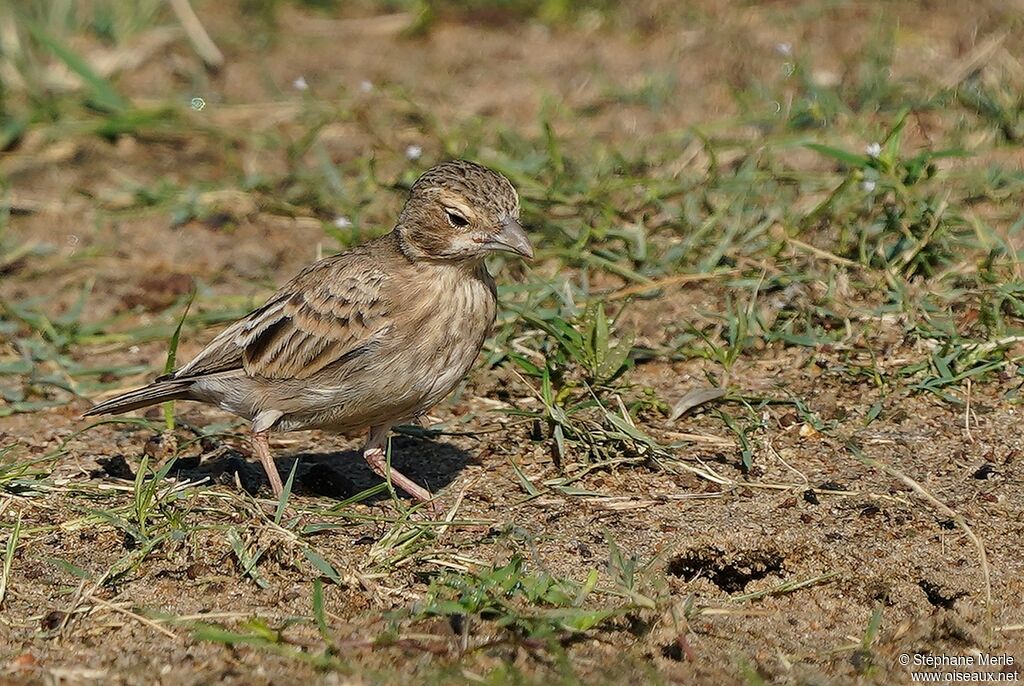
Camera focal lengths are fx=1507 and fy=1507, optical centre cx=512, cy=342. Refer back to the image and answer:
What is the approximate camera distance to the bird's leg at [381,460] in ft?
18.9

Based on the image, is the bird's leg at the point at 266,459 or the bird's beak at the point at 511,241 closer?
the bird's beak at the point at 511,241

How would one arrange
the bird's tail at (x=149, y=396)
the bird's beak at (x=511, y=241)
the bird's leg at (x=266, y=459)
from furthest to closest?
the bird's tail at (x=149, y=396) < the bird's leg at (x=266, y=459) < the bird's beak at (x=511, y=241)

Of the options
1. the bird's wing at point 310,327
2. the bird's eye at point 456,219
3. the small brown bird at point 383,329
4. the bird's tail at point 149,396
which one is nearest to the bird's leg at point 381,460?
the small brown bird at point 383,329

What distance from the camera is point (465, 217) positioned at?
18.1ft

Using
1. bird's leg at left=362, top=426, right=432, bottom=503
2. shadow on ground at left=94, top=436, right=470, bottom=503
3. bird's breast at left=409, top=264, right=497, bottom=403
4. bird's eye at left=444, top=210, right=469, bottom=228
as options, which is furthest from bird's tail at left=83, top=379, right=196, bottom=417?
bird's eye at left=444, top=210, right=469, bottom=228

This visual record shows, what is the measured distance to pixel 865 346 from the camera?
21.7 feet

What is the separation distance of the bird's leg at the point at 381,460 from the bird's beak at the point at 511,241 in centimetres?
87

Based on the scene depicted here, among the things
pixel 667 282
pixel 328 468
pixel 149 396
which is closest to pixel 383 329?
pixel 328 468

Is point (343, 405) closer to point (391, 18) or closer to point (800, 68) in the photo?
point (800, 68)

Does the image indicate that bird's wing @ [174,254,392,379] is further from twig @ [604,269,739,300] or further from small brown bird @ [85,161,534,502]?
twig @ [604,269,739,300]

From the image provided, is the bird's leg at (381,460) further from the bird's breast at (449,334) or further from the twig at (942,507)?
the twig at (942,507)

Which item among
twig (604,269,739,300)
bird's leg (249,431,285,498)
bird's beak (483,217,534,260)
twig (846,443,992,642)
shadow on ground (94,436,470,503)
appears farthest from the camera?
twig (604,269,739,300)

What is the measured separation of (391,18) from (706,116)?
2972mm

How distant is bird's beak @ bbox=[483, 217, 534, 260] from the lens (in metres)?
5.42
